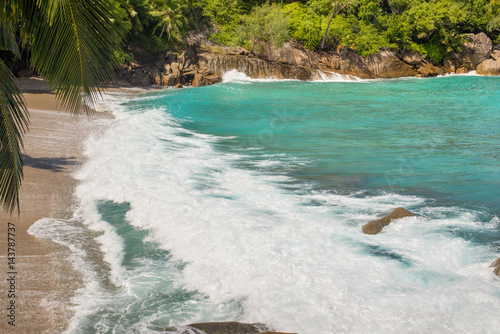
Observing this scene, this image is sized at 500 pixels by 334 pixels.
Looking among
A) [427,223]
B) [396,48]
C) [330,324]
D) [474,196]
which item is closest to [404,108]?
[474,196]

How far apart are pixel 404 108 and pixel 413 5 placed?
98.0 feet

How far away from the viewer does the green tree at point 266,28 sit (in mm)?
38094

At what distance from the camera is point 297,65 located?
40.4 m

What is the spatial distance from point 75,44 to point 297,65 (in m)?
38.3

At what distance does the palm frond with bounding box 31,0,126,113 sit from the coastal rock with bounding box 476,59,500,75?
48345mm

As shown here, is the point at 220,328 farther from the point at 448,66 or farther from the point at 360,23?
the point at 448,66

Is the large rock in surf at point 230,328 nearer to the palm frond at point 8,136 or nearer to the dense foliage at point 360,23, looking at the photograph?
the palm frond at point 8,136

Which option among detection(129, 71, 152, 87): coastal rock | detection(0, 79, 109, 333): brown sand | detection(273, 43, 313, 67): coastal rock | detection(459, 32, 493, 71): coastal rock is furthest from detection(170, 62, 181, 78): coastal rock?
detection(459, 32, 493, 71): coastal rock

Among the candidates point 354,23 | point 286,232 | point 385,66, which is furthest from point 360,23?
point 286,232

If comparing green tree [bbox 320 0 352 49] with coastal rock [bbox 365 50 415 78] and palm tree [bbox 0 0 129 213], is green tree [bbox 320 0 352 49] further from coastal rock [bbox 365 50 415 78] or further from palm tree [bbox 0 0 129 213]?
palm tree [bbox 0 0 129 213]

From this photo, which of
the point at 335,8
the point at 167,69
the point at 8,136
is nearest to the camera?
the point at 8,136

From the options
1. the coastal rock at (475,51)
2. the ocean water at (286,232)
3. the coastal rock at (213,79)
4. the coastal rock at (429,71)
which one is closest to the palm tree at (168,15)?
the coastal rock at (213,79)

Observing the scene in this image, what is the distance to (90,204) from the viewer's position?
7.70 m

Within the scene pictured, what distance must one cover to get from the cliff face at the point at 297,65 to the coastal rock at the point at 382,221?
92.0 feet
